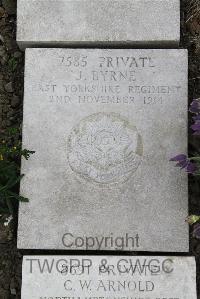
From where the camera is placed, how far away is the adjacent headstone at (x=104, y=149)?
12.0 ft

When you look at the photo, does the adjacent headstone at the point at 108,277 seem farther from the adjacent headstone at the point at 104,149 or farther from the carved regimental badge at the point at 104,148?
the carved regimental badge at the point at 104,148

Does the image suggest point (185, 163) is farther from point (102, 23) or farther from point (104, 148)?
point (102, 23)

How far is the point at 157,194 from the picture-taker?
3.69m

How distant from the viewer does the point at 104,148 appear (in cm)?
375

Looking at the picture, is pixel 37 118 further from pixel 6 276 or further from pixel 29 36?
pixel 6 276

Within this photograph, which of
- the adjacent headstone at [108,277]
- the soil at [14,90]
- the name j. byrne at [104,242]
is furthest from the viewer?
the soil at [14,90]

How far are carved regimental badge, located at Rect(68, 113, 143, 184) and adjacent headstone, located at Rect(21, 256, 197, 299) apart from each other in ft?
1.89

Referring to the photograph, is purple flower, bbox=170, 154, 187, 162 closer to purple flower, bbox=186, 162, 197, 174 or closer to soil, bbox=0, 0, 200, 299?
purple flower, bbox=186, 162, 197, 174

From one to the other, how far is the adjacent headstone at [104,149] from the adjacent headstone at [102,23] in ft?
0.34

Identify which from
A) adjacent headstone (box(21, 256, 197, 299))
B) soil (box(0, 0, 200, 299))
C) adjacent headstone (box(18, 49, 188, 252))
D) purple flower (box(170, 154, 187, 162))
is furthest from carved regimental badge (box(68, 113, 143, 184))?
adjacent headstone (box(21, 256, 197, 299))

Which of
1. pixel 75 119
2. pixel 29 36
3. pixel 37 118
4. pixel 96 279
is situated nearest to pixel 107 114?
pixel 75 119

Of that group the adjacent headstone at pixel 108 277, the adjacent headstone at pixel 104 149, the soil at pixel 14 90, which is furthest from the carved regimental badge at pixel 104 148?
the adjacent headstone at pixel 108 277

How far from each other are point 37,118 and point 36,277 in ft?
3.61

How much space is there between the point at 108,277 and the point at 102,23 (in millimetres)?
1813
